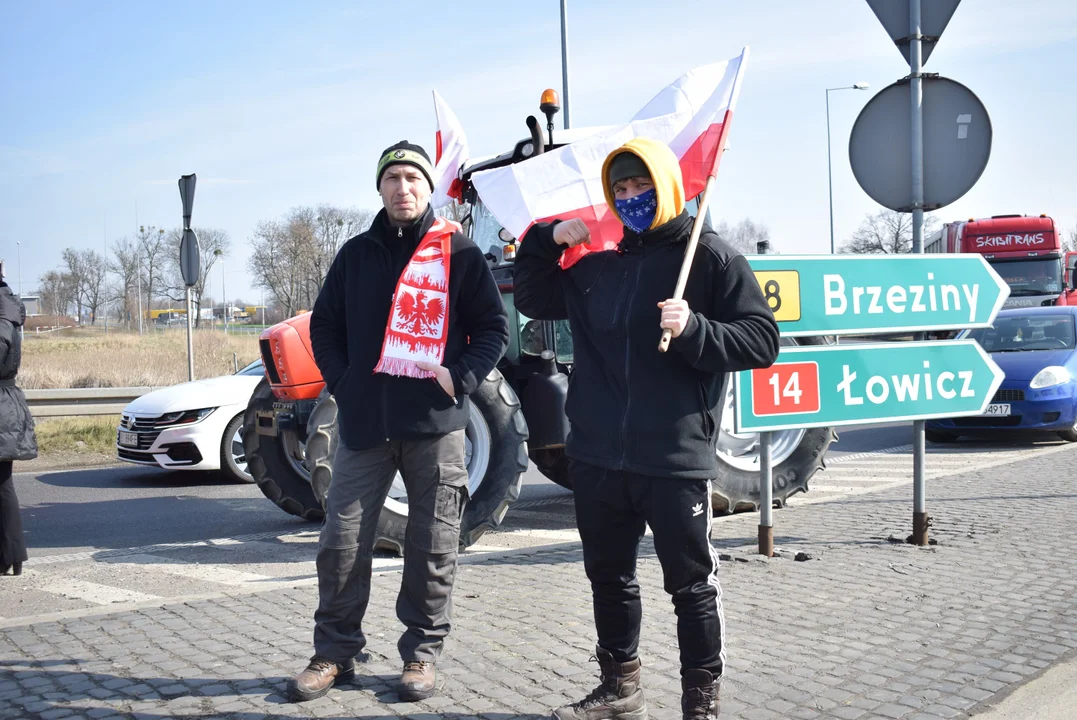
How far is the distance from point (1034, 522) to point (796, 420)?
89.6 inches

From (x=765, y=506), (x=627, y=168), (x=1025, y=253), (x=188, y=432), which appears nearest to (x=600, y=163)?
(x=627, y=168)

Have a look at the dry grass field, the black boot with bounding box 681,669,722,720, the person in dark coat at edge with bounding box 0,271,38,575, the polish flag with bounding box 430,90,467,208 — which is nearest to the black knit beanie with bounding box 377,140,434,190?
the polish flag with bounding box 430,90,467,208

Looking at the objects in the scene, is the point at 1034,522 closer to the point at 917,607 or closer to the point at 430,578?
the point at 917,607

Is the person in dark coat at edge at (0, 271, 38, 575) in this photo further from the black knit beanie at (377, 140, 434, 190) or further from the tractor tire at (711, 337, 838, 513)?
the tractor tire at (711, 337, 838, 513)

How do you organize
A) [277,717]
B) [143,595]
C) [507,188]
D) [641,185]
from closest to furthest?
[641,185] < [277,717] < [507,188] < [143,595]

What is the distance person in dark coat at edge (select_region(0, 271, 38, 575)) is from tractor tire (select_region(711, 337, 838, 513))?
439cm

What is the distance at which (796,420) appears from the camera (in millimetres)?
6125

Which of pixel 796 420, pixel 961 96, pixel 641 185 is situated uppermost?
pixel 961 96

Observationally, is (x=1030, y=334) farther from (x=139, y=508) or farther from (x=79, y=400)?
(x=79, y=400)

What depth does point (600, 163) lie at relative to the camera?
4.40 meters

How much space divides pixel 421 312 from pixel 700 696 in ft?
5.67

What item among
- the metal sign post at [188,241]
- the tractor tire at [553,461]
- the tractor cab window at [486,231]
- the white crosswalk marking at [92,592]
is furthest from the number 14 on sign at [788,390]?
the metal sign post at [188,241]

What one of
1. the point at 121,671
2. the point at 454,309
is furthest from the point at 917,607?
the point at 121,671

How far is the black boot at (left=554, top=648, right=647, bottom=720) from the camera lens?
11.8ft
